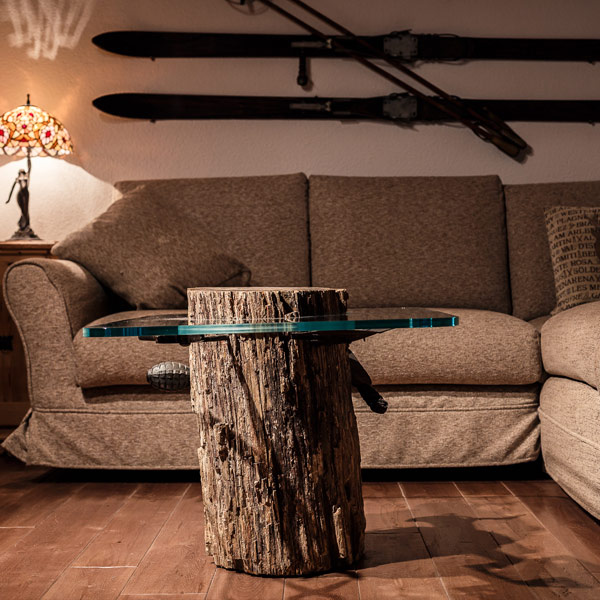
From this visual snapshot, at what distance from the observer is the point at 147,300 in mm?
2365

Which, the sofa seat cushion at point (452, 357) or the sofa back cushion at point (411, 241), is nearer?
the sofa seat cushion at point (452, 357)

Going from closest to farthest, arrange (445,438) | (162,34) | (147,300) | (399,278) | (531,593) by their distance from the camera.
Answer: (531,593), (445,438), (147,300), (399,278), (162,34)

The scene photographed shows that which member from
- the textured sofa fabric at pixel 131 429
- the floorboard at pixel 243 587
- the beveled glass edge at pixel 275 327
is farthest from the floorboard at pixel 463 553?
the textured sofa fabric at pixel 131 429

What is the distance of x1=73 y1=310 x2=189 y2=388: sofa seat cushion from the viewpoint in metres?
2.04

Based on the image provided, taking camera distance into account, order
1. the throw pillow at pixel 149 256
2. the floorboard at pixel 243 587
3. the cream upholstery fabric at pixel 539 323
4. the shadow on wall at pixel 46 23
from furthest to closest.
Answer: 1. the shadow on wall at pixel 46 23
2. the throw pillow at pixel 149 256
3. the cream upholstery fabric at pixel 539 323
4. the floorboard at pixel 243 587

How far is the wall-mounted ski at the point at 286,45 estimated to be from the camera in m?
3.04

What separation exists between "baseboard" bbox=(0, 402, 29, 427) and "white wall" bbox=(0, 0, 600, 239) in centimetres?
81

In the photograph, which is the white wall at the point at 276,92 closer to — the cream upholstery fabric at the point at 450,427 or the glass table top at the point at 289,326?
the cream upholstery fabric at the point at 450,427

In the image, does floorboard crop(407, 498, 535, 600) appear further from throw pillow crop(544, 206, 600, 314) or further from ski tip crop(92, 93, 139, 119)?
ski tip crop(92, 93, 139, 119)

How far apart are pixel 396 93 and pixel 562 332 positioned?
1520mm

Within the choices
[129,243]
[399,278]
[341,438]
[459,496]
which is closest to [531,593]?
[341,438]

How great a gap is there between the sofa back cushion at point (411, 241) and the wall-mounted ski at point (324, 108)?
0.41 meters

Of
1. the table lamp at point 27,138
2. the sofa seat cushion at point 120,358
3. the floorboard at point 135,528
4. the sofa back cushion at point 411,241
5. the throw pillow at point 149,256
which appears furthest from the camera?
the table lamp at point 27,138

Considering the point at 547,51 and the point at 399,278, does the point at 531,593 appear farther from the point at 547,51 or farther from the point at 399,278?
the point at 547,51
